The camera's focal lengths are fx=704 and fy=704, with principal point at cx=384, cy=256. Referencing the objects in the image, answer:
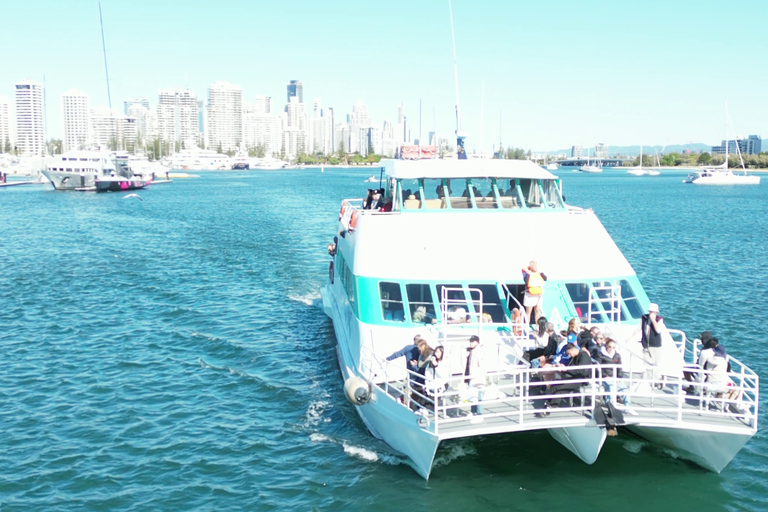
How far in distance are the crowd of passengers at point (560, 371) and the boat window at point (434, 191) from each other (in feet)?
17.7

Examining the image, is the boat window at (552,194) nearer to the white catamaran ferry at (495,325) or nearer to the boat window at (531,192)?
the white catamaran ferry at (495,325)

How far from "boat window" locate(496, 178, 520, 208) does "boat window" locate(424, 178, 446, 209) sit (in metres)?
1.57

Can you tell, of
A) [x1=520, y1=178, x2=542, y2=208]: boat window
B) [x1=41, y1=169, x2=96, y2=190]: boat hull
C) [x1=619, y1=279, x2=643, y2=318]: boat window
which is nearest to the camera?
[x1=619, y1=279, x2=643, y2=318]: boat window

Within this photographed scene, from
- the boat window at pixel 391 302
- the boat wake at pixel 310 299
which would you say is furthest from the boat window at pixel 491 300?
the boat wake at pixel 310 299

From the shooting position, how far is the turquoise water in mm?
13383

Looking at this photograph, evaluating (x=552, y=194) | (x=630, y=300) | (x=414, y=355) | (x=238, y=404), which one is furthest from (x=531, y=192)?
(x=238, y=404)

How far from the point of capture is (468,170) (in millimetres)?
17984

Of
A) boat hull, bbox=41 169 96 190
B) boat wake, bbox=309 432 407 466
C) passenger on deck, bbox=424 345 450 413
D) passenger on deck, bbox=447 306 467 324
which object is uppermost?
boat hull, bbox=41 169 96 190

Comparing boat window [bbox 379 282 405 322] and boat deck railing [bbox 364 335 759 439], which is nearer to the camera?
boat deck railing [bbox 364 335 759 439]

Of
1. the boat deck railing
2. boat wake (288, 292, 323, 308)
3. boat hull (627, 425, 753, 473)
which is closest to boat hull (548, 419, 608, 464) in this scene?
the boat deck railing

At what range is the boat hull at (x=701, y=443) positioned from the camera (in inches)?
501

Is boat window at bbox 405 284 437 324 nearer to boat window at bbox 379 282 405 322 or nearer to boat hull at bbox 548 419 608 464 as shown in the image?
boat window at bbox 379 282 405 322

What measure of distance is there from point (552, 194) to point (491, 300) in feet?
13.1

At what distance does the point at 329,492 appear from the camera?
44.4 ft
